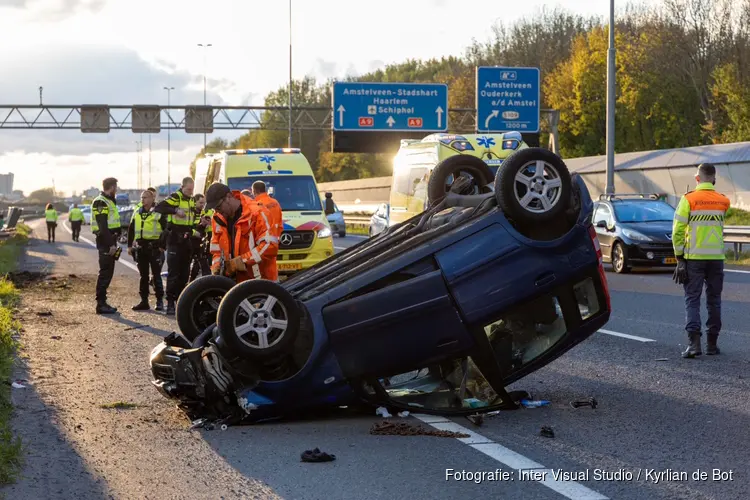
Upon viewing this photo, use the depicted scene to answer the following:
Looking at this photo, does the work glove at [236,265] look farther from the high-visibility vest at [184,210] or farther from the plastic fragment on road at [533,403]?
the high-visibility vest at [184,210]

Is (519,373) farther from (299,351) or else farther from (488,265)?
(299,351)

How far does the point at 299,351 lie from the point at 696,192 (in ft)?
16.9

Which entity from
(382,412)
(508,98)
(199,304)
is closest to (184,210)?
(199,304)

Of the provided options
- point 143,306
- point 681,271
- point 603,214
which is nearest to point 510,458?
point 681,271

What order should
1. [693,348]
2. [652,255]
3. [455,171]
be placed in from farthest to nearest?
[652,255] → [693,348] → [455,171]

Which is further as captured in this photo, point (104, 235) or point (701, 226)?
point (104, 235)

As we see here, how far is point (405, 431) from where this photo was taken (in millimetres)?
6906

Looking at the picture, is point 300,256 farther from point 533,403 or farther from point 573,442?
point 573,442

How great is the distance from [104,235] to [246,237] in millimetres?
6514

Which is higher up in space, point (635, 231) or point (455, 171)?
point (455, 171)

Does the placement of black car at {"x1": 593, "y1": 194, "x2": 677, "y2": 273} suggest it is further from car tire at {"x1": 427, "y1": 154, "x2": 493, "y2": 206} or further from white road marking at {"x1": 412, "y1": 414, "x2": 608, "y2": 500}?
white road marking at {"x1": 412, "y1": 414, "x2": 608, "y2": 500}

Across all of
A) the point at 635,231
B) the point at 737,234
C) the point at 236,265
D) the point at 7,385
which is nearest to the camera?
the point at 7,385

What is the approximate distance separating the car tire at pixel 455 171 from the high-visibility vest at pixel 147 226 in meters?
7.95

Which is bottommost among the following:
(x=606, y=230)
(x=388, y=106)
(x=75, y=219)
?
(x=75, y=219)
